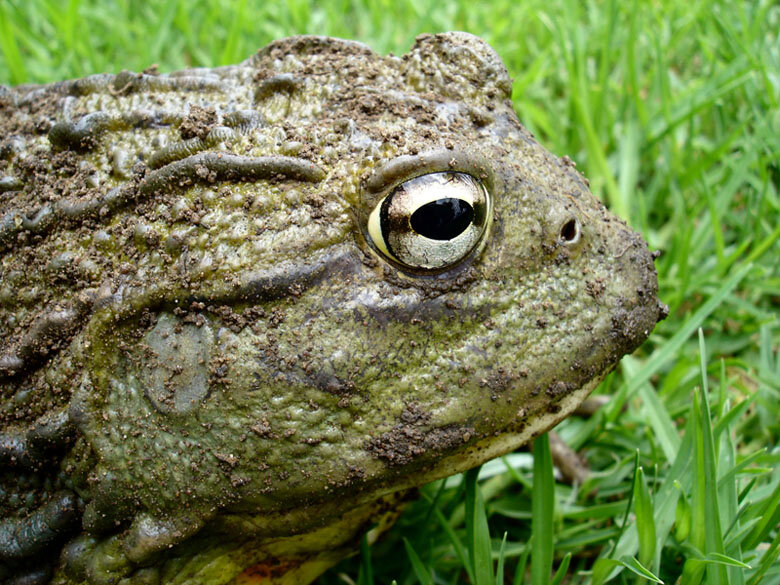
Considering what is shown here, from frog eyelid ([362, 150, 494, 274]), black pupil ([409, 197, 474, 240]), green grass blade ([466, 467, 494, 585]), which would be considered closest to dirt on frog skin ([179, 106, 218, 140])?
frog eyelid ([362, 150, 494, 274])

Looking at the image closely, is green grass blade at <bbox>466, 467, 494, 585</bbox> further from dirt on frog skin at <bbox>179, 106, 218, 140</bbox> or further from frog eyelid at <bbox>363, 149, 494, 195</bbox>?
dirt on frog skin at <bbox>179, 106, 218, 140</bbox>

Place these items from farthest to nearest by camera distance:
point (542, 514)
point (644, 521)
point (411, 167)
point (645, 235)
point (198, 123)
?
point (645, 235)
point (542, 514)
point (644, 521)
point (198, 123)
point (411, 167)

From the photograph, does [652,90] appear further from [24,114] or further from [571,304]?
[24,114]

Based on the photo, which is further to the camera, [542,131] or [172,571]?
[542,131]

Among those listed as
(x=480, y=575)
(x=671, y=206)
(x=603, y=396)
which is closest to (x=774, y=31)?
(x=671, y=206)

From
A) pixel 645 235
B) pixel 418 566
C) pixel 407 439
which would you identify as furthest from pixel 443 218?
pixel 645 235

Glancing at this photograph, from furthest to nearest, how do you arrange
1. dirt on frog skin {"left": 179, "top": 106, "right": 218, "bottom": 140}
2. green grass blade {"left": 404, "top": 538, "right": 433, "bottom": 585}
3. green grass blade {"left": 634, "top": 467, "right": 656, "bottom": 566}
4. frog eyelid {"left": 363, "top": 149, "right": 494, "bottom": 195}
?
green grass blade {"left": 404, "top": 538, "right": 433, "bottom": 585}, green grass blade {"left": 634, "top": 467, "right": 656, "bottom": 566}, dirt on frog skin {"left": 179, "top": 106, "right": 218, "bottom": 140}, frog eyelid {"left": 363, "top": 149, "right": 494, "bottom": 195}

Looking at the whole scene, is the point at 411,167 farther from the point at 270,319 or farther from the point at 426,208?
the point at 270,319
